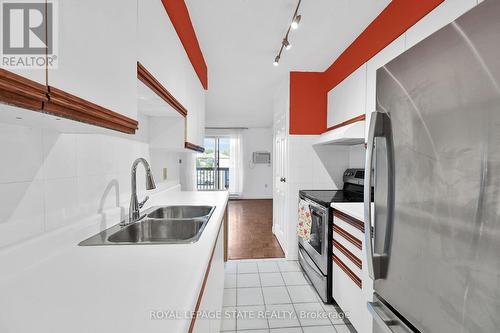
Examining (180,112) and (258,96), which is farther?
(258,96)

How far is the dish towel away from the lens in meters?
2.36

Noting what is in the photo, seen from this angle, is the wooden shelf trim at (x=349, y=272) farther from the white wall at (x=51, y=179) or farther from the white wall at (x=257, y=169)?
the white wall at (x=257, y=169)

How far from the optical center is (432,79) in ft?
2.58

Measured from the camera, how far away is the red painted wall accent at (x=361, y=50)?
1518mm

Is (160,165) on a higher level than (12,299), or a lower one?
higher

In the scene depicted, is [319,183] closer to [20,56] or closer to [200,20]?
[200,20]

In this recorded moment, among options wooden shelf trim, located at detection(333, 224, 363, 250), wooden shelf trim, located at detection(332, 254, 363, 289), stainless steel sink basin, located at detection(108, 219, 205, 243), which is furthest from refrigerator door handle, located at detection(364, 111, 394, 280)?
stainless steel sink basin, located at detection(108, 219, 205, 243)

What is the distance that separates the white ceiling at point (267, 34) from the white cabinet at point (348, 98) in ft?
1.29

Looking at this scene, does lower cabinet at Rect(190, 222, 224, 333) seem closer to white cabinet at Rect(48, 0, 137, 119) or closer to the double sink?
the double sink

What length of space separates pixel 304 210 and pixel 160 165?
1558 millimetres

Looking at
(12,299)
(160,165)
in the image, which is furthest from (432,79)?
(160,165)

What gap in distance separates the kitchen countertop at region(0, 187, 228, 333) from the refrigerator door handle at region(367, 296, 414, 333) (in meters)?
0.82

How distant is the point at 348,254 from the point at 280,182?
72.9 inches

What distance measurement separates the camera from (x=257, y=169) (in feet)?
25.3
